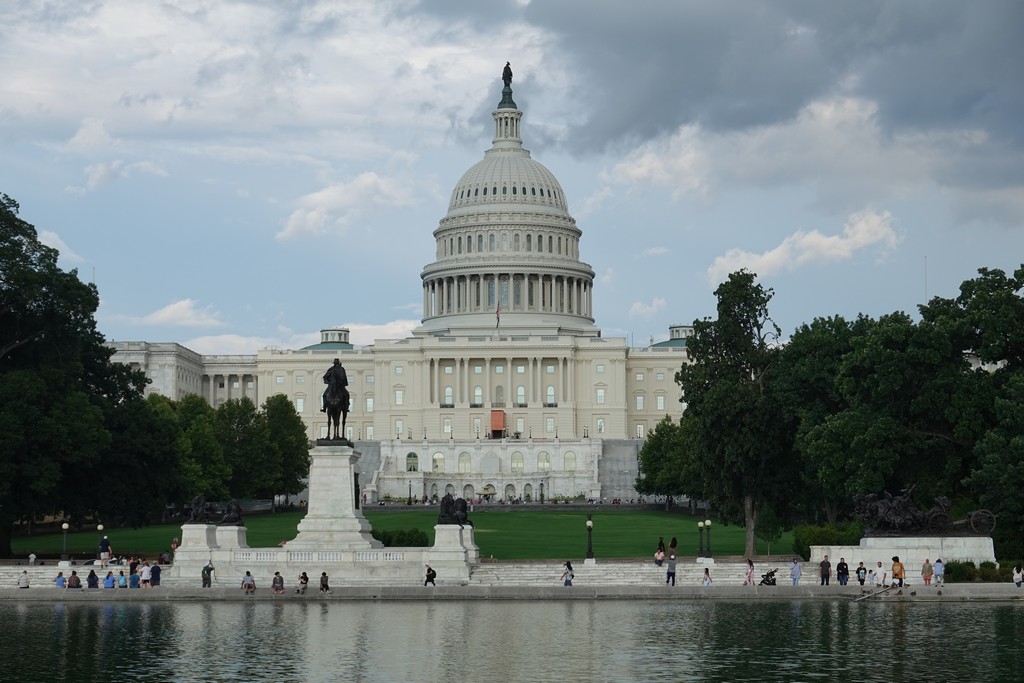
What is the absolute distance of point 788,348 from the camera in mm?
74312

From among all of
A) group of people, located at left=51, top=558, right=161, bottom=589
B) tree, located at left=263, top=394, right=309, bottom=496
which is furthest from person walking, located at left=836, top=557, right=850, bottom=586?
tree, located at left=263, top=394, right=309, bottom=496

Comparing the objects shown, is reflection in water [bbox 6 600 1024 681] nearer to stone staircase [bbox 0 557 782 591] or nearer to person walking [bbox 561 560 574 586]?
person walking [bbox 561 560 574 586]

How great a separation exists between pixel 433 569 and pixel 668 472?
188 ft

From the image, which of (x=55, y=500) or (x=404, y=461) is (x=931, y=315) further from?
(x=404, y=461)

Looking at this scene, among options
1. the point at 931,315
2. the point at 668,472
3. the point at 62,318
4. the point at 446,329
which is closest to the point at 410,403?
the point at 446,329

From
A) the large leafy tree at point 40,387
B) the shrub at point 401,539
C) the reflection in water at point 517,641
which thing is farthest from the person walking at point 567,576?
the large leafy tree at point 40,387

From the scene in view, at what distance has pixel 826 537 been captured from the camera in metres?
63.2

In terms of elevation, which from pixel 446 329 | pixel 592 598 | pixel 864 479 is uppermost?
pixel 446 329

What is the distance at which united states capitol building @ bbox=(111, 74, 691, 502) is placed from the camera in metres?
182

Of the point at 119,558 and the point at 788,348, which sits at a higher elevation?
the point at 788,348

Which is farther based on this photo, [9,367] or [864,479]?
[9,367]

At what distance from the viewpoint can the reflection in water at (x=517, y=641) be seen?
34.2m

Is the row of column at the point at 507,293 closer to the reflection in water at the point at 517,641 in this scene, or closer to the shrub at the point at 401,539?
the shrub at the point at 401,539

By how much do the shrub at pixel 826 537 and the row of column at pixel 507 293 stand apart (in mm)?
125547
